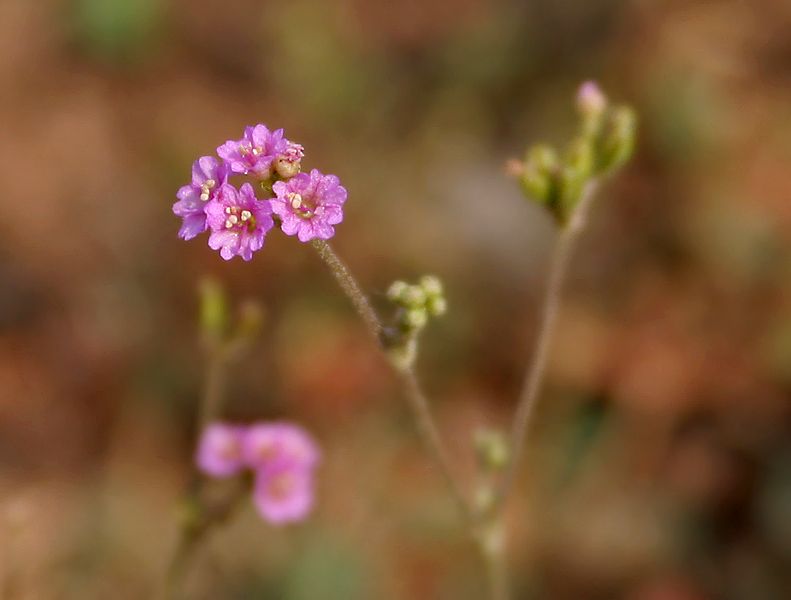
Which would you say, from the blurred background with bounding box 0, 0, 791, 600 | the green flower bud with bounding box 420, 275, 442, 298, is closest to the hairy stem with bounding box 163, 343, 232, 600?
the blurred background with bounding box 0, 0, 791, 600

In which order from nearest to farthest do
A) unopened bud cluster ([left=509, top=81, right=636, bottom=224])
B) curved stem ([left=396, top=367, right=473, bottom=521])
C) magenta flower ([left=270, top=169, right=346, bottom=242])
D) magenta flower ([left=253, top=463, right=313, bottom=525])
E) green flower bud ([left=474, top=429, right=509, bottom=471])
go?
magenta flower ([left=270, top=169, right=346, bottom=242]), curved stem ([left=396, top=367, right=473, bottom=521]), unopened bud cluster ([left=509, top=81, right=636, bottom=224]), green flower bud ([left=474, top=429, right=509, bottom=471]), magenta flower ([left=253, top=463, right=313, bottom=525])

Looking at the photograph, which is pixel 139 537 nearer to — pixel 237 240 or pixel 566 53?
pixel 237 240

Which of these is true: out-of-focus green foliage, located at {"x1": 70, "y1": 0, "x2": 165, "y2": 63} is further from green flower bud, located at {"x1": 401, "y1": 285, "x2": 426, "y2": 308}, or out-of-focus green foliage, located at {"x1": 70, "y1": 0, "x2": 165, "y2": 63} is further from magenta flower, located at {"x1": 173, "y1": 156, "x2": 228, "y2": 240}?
green flower bud, located at {"x1": 401, "y1": 285, "x2": 426, "y2": 308}

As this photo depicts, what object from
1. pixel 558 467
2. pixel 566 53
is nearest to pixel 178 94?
pixel 566 53

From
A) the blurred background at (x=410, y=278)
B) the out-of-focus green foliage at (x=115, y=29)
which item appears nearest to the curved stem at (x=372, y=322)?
the blurred background at (x=410, y=278)

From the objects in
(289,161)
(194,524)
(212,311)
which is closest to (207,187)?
(289,161)

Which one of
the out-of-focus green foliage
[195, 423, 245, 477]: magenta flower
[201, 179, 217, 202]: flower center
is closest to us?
[201, 179, 217, 202]: flower center

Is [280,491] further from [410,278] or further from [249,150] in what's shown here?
[410,278]
